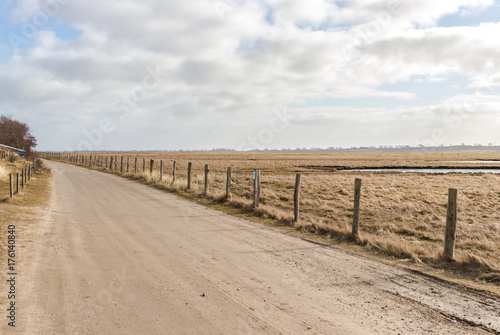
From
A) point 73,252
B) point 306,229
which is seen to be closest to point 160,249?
point 73,252

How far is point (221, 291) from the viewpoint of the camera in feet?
19.8

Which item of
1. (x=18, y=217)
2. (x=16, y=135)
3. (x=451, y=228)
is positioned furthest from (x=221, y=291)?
(x=16, y=135)

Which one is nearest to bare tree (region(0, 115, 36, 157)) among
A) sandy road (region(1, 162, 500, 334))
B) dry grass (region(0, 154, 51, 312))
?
dry grass (region(0, 154, 51, 312))

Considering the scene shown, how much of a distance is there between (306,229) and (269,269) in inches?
190

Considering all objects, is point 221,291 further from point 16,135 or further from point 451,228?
point 16,135

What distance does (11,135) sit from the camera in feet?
166

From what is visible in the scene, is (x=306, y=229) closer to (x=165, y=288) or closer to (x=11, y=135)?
(x=165, y=288)

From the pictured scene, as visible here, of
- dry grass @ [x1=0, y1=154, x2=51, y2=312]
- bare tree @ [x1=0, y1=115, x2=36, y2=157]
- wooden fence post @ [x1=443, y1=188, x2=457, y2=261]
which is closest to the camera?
dry grass @ [x1=0, y1=154, x2=51, y2=312]

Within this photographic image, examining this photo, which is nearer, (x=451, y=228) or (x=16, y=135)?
(x=451, y=228)

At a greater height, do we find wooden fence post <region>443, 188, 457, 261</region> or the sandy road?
wooden fence post <region>443, 188, 457, 261</region>

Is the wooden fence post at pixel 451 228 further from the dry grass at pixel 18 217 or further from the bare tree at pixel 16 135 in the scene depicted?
the bare tree at pixel 16 135

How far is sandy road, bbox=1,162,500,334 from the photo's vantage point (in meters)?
4.88

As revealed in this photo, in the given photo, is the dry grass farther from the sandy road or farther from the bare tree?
the bare tree

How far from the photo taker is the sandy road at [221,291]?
4.88 meters
